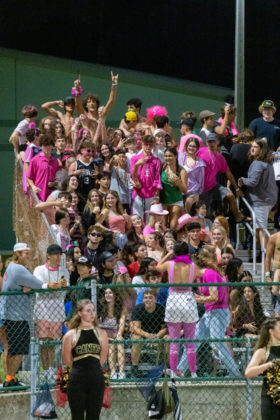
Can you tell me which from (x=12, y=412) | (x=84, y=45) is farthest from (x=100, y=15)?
(x=12, y=412)

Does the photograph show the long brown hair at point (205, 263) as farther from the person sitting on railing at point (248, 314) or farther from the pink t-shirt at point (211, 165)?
the pink t-shirt at point (211, 165)

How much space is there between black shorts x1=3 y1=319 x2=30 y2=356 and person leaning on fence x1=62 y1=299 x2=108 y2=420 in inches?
37.0

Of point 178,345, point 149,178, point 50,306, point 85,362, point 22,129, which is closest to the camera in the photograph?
point 85,362

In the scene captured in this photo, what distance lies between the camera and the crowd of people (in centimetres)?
1261

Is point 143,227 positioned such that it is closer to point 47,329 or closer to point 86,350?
point 47,329

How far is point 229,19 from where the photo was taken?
22.1 m

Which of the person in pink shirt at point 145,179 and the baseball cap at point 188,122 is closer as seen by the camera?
the person in pink shirt at point 145,179

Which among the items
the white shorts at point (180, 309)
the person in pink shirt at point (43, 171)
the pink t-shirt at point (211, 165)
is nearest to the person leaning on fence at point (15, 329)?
the white shorts at point (180, 309)

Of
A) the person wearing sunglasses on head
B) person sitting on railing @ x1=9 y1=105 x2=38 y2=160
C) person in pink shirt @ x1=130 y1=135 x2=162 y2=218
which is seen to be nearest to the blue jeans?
the person wearing sunglasses on head

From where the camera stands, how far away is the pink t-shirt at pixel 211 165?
1655 centimetres

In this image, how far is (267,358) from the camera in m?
11.1

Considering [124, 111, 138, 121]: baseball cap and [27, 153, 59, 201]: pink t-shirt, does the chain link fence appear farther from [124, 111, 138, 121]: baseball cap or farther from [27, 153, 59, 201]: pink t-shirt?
[124, 111, 138, 121]: baseball cap

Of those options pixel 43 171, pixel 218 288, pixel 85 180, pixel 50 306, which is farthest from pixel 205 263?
pixel 43 171

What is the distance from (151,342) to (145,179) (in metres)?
→ 3.98
